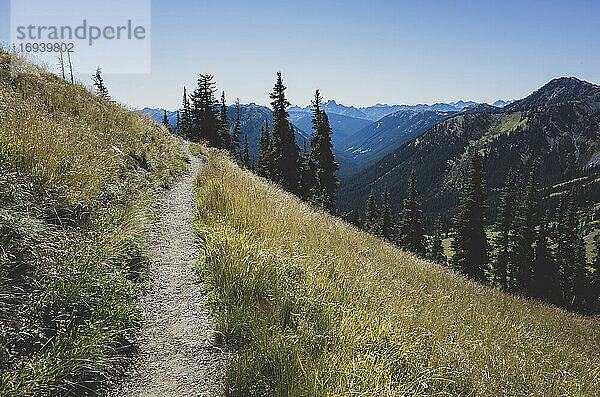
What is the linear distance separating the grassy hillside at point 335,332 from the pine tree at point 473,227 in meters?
36.6

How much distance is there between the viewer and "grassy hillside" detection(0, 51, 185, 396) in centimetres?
259

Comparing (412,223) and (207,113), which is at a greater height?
(207,113)

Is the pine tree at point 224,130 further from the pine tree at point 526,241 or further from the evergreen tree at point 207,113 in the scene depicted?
the pine tree at point 526,241

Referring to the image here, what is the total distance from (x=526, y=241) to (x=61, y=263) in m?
54.2

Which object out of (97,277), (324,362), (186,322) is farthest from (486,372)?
(97,277)

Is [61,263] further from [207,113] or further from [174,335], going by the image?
[207,113]

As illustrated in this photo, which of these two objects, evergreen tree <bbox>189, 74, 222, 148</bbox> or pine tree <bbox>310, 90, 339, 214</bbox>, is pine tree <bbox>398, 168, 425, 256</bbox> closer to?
pine tree <bbox>310, 90, 339, 214</bbox>

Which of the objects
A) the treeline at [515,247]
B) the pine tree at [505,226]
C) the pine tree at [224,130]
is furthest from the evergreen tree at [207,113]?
the pine tree at [505,226]

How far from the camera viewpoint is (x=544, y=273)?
44469 millimetres

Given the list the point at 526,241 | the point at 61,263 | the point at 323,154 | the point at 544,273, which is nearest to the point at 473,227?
the point at 526,241

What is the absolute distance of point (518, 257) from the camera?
147 feet

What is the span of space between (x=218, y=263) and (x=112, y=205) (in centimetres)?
256

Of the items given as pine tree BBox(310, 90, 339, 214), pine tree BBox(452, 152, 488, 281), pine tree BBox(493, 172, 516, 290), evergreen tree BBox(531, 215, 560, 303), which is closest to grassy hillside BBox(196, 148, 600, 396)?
pine tree BBox(310, 90, 339, 214)

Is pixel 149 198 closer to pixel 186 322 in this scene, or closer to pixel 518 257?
pixel 186 322
